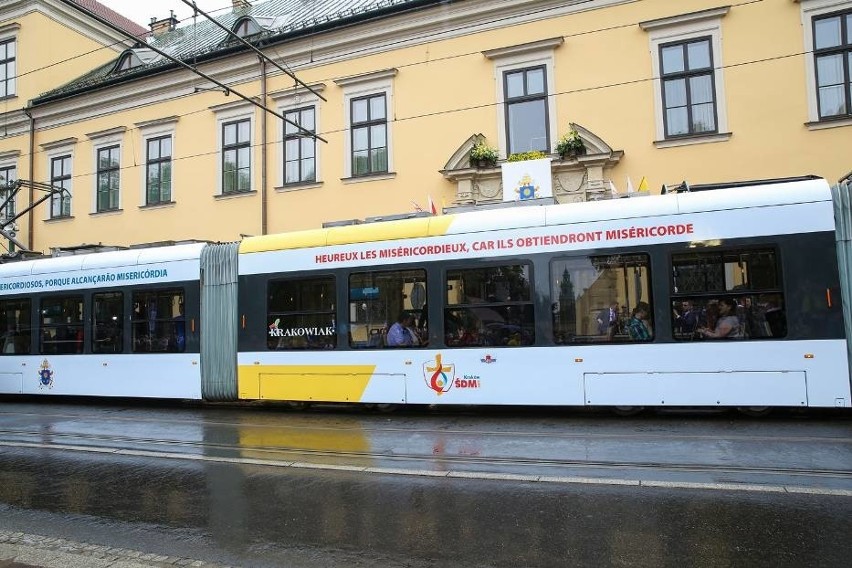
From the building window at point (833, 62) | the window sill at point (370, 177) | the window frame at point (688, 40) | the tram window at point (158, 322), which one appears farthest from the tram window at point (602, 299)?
the window sill at point (370, 177)

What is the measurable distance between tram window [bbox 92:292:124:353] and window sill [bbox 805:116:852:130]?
14.8 m

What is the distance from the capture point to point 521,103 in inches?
642

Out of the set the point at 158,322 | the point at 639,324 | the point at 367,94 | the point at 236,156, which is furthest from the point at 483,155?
the point at 158,322

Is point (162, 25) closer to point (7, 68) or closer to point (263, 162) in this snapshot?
point (7, 68)

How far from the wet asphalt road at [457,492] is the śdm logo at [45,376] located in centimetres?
413

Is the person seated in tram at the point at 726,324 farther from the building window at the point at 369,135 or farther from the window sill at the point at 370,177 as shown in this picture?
the building window at the point at 369,135

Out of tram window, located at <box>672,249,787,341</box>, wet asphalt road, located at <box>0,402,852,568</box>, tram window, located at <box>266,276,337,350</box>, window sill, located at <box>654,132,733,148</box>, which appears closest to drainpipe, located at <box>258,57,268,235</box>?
tram window, located at <box>266,276,337,350</box>

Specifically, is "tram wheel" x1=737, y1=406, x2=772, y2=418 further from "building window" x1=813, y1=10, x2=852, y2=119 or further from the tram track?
"building window" x1=813, y1=10, x2=852, y2=119

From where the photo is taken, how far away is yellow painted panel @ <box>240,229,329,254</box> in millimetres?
10844

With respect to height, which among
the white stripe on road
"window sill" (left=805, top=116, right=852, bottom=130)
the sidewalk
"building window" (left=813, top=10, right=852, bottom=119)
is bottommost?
the sidewalk

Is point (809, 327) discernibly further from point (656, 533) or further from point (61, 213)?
point (61, 213)

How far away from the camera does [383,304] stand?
10234mm

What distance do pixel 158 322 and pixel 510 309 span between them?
695 cm

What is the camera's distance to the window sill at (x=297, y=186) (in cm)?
1856
